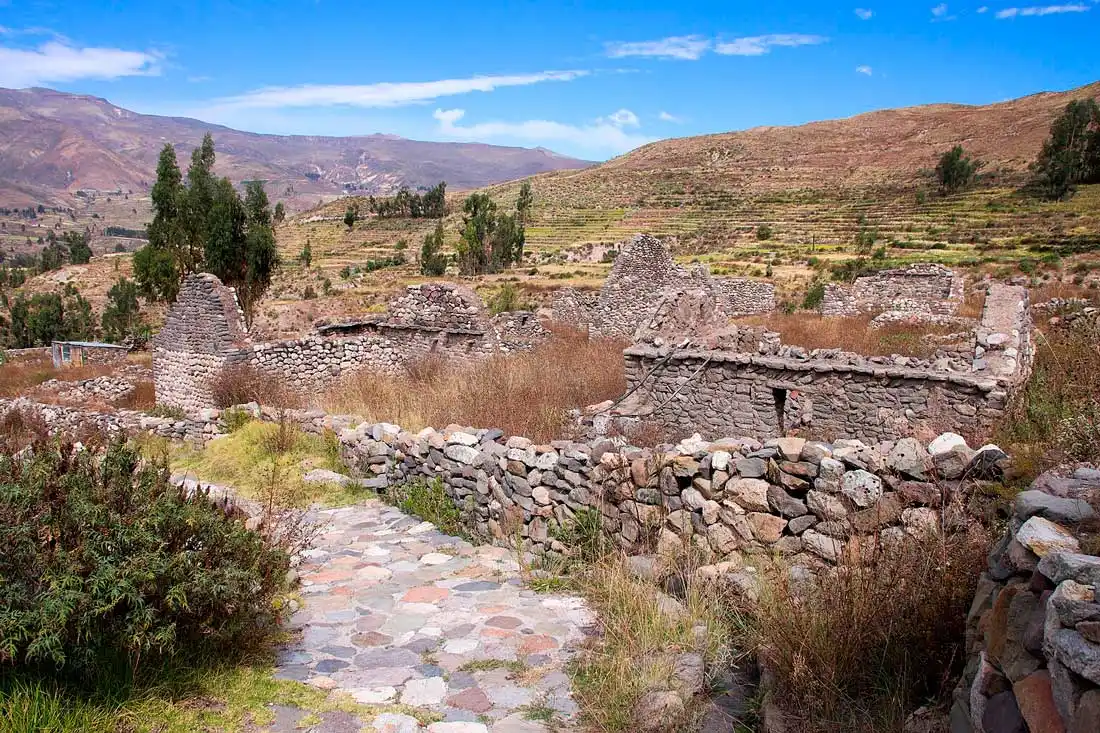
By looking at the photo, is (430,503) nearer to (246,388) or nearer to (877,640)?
(877,640)

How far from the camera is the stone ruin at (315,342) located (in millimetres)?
13430

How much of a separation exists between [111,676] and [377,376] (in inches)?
418

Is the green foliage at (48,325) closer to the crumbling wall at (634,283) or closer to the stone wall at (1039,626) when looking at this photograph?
the crumbling wall at (634,283)

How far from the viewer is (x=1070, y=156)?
206 feet

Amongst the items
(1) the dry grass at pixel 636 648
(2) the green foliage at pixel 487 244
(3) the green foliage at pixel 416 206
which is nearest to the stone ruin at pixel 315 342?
(1) the dry grass at pixel 636 648

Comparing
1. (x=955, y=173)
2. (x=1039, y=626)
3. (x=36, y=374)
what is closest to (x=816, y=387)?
(x=1039, y=626)

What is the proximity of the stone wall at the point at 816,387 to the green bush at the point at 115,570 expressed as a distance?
289 inches

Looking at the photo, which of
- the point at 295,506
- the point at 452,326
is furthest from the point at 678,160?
the point at 295,506

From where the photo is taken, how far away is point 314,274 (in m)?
54.0

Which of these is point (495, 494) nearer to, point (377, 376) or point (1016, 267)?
point (377, 376)

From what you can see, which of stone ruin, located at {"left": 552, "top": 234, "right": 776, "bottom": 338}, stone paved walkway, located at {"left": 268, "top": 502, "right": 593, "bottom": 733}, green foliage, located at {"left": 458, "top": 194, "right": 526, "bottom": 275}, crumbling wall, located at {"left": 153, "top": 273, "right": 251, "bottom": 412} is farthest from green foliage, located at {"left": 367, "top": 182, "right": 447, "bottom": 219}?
stone paved walkway, located at {"left": 268, "top": 502, "right": 593, "bottom": 733}

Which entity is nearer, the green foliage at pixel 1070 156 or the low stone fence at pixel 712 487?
the low stone fence at pixel 712 487

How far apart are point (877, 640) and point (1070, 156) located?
7640 centimetres

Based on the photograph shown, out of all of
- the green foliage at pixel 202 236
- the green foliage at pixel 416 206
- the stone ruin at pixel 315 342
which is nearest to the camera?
the stone ruin at pixel 315 342
